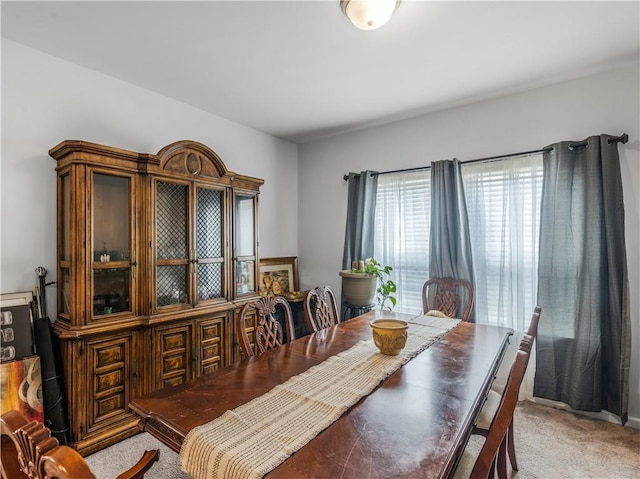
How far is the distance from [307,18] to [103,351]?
2489 millimetres

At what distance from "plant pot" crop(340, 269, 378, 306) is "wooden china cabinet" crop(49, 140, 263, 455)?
110cm

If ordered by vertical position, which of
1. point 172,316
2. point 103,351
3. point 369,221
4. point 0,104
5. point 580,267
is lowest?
point 103,351

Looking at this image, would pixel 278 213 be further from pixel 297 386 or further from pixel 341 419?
pixel 341 419

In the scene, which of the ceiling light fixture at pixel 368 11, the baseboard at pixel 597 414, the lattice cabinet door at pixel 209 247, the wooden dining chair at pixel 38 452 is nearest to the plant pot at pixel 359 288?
the lattice cabinet door at pixel 209 247

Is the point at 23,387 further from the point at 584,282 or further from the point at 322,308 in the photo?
the point at 584,282

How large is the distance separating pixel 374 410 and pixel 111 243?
211cm

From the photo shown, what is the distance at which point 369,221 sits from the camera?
373cm

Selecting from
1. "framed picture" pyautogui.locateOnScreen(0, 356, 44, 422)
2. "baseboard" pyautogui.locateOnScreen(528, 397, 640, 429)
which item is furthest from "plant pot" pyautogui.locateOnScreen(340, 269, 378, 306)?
"framed picture" pyautogui.locateOnScreen(0, 356, 44, 422)

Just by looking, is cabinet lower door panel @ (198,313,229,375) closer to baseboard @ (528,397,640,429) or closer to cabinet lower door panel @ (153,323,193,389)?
cabinet lower door panel @ (153,323,193,389)

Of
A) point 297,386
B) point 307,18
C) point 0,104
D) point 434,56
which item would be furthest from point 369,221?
point 0,104

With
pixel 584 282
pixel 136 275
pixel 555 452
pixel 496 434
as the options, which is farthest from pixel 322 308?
pixel 584 282

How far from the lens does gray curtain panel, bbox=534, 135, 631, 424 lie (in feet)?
7.91

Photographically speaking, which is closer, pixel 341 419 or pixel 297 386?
pixel 341 419

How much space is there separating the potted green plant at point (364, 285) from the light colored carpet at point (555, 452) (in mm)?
1442
